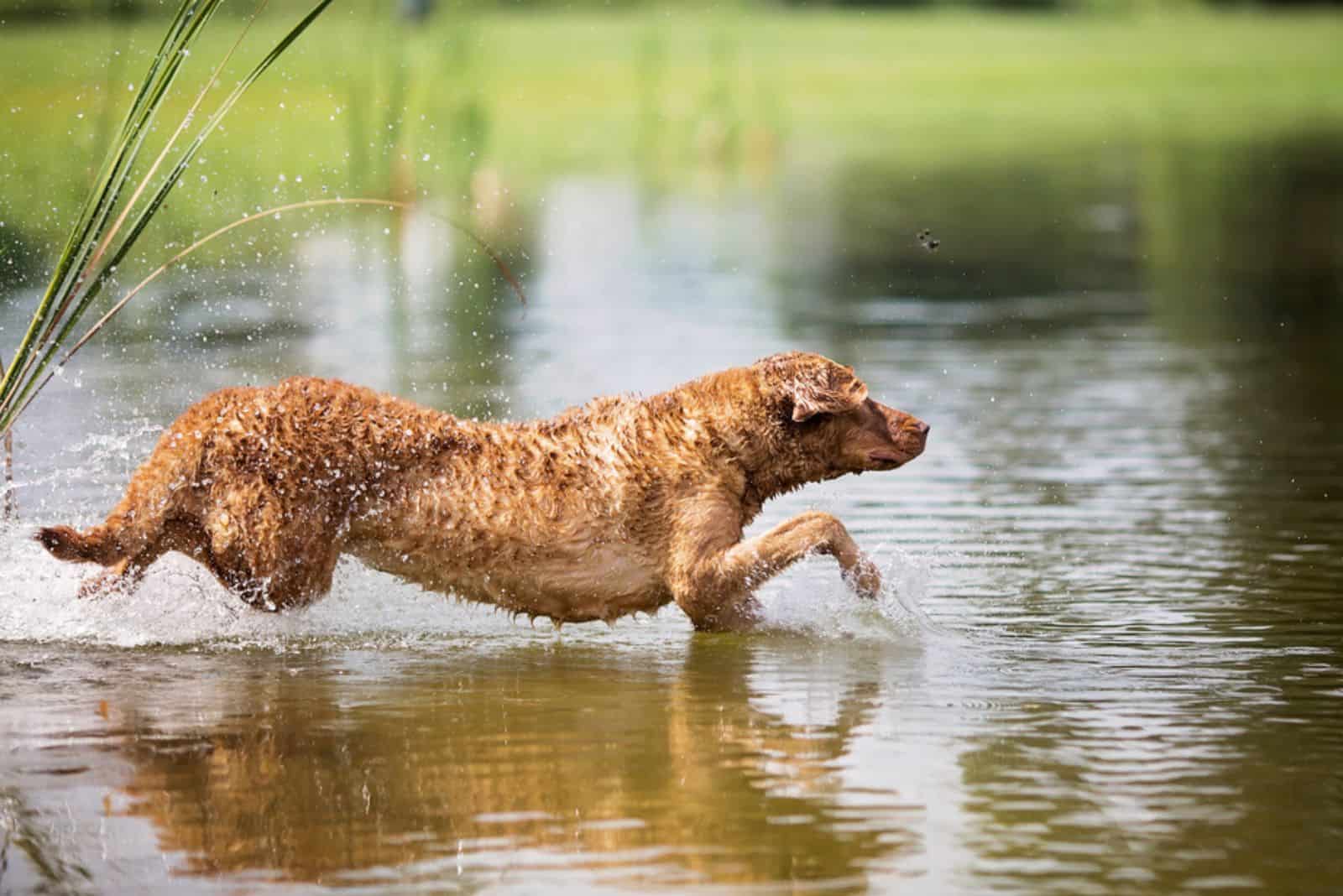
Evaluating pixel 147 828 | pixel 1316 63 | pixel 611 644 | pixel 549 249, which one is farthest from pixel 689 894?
pixel 1316 63

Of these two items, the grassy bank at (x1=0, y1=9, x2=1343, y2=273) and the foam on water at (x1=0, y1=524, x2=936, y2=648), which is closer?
the foam on water at (x1=0, y1=524, x2=936, y2=648)

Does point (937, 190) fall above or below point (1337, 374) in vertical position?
above

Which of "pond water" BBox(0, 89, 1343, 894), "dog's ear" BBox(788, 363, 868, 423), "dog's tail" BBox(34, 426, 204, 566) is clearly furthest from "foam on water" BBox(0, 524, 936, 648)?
"dog's ear" BBox(788, 363, 868, 423)

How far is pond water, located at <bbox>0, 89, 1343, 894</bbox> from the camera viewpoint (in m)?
6.16

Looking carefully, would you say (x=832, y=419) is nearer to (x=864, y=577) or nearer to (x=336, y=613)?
(x=864, y=577)

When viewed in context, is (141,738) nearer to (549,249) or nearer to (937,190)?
(549,249)

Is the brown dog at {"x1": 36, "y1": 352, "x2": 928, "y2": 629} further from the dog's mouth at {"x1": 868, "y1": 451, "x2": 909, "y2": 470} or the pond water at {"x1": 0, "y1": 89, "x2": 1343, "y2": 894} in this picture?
the pond water at {"x1": 0, "y1": 89, "x2": 1343, "y2": 894}

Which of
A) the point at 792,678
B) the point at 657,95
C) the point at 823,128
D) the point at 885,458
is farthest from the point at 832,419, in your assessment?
the point at 823,128

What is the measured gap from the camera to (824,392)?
28.1 ft

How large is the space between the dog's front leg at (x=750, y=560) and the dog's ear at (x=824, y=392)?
0.40 m

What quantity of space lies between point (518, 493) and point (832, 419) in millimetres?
1261

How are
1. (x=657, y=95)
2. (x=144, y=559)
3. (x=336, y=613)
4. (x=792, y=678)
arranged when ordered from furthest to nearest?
(x=657, y=95) < (x=336, y=613) < (x=144, y=559) < (x=792, y=678)

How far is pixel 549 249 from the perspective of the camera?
71.6ft

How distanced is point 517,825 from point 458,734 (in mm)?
997
